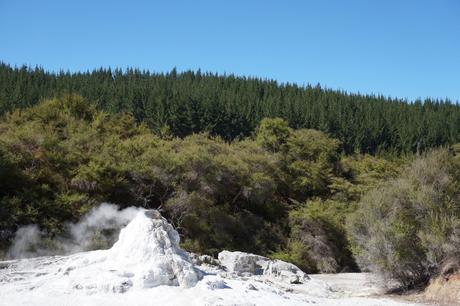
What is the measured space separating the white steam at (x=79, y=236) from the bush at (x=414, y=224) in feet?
38.3

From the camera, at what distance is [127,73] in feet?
348

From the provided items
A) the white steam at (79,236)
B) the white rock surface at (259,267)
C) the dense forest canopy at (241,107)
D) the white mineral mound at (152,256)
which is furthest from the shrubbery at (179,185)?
the dense forest canopy at (241,107)

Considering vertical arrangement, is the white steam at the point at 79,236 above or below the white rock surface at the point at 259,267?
above

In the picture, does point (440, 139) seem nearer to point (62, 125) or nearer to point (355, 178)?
point (355, 178)

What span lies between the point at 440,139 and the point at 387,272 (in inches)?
2655

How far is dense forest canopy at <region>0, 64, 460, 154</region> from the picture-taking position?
6556 cm

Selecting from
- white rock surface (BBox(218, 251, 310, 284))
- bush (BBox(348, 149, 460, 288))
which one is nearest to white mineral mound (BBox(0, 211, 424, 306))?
white rock surface (BBox(218, 251, 310, 284))

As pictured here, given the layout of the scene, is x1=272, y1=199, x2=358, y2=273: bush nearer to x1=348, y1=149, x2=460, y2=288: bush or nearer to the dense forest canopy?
x1=348, y1=149, x2=460, y2=288: bush

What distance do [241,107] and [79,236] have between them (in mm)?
48322

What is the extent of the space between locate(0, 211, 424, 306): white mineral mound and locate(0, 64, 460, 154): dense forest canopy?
38072 mm

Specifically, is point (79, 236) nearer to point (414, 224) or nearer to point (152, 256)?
point (152, 256)

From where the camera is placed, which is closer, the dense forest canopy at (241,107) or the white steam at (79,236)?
the white steam at (79,236)

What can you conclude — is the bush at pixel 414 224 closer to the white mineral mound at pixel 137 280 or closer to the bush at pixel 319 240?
the white mineral mound at pixel 137 280

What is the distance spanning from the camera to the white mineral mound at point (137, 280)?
46.3 feet
